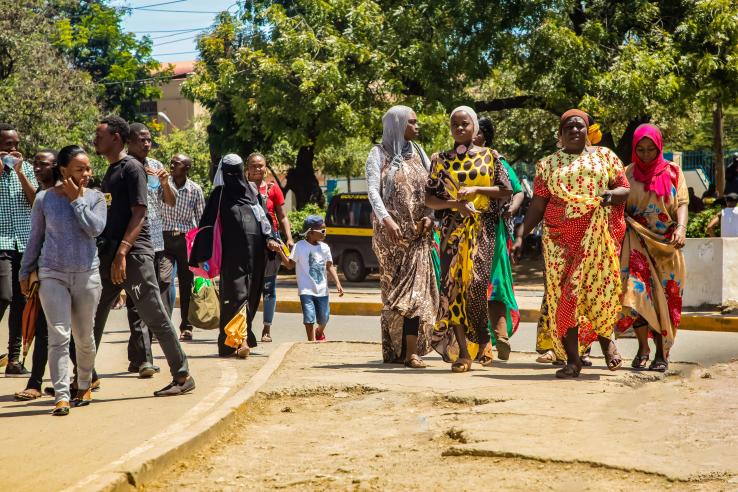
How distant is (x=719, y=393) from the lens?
709 centimetres

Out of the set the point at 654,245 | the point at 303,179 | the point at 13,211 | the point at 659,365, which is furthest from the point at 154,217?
the point at 303,179

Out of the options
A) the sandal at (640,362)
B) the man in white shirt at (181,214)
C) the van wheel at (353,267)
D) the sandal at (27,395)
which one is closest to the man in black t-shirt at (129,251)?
the sandal at (27,395)

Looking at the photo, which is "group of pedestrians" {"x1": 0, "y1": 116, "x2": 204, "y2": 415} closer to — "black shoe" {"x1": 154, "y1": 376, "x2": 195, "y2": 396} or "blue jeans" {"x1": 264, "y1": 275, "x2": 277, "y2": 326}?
"black shoe" {"x1": 154, "y1": 376, "x2": 195, "y2": 396}

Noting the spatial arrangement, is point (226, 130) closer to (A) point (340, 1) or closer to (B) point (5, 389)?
(A) point (340, 1)

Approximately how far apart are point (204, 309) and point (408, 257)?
3.03 metres

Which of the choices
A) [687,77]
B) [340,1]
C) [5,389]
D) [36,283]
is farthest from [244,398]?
[340,1]

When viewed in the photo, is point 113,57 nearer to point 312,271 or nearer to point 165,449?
point 312,271

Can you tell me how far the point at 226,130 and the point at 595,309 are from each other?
24.7m

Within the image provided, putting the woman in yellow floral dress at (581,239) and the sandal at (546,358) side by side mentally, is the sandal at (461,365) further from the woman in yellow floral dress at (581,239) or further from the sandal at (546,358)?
the sandal at (546,358)

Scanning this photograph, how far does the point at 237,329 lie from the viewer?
9.53 metres

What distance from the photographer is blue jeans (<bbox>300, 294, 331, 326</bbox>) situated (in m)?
11.1

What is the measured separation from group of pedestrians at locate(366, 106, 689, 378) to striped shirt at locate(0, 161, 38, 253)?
2.75 metres

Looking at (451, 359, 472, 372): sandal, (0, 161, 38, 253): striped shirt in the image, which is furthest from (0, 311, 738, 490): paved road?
(451, 359, 472, 372): sandal

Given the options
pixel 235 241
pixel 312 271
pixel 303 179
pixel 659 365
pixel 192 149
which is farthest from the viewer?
pixel 192 149
